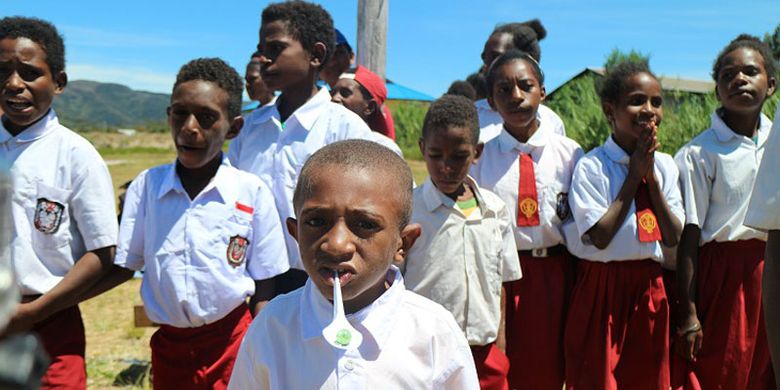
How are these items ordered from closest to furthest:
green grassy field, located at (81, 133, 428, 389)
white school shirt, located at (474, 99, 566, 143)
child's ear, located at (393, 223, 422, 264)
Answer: child's ear, located at (393, 223, 422, 264)
white school shirt, located at (474, 99, 566, 143)
green grassy field, located at (81, 133, 428, 389)

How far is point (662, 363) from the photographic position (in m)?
3.38

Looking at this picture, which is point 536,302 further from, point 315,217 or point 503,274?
point 315,217

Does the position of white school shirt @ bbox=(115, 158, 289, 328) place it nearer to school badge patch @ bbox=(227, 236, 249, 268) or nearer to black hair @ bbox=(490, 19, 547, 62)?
school badge patch @ bbox=(227, 236, 249, 268)

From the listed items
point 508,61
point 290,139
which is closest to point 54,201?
point 290,139

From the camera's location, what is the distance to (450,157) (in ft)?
9.96

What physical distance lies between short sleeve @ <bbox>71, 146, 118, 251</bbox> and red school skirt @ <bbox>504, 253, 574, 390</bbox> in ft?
5.65

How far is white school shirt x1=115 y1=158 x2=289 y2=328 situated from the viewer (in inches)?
106

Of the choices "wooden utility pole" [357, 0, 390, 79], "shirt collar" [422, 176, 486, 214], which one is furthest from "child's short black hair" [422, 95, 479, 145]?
"wooden utility pole" [357, 0, 390, 79]

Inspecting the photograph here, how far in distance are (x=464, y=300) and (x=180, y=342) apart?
1084 mm

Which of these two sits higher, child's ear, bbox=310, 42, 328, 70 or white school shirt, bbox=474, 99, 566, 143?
child's ear, bbox=310, 42, 328, 70

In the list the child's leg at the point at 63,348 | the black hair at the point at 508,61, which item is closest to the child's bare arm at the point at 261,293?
the child's leg at the point at 63,348

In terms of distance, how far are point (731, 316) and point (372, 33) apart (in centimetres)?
340

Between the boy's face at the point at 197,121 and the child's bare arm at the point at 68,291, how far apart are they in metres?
0.46

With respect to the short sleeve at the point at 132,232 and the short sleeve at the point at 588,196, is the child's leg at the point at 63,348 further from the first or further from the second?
the short sleeve at the point at 588,196
